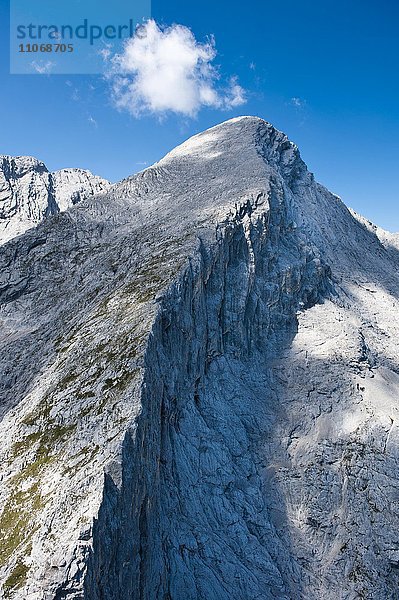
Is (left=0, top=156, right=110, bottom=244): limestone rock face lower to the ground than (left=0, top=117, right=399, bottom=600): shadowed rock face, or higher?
higher

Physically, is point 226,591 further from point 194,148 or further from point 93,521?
point 194,148

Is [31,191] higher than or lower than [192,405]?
higher

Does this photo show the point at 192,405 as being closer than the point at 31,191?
Yes

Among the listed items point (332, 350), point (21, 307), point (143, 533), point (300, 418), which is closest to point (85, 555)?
point (143, 533)

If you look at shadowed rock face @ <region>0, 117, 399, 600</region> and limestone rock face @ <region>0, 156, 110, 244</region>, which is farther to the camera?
limestone rock face @ <region>0, 156, 110, 244</region>
